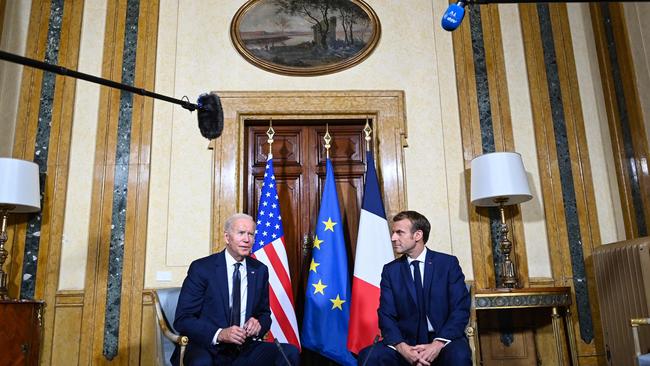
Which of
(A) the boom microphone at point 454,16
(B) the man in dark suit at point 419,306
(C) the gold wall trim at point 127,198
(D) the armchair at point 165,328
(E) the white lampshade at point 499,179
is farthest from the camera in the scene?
(C) the gold wall trim at point 127,198

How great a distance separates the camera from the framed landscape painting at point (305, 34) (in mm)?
4809

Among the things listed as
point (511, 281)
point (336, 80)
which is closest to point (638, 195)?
point (511, 281)

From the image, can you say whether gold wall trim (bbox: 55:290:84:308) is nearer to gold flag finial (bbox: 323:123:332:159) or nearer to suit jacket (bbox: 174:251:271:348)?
suit jacket (bbox: 174:251:271:348)

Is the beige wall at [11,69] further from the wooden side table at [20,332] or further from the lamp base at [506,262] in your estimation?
the lamp base at [506,262]

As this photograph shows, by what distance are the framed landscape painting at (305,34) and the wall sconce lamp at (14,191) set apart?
6.21 ft

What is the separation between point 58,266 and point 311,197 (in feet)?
6.58

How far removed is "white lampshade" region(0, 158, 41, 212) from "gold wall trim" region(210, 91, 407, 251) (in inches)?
49.9

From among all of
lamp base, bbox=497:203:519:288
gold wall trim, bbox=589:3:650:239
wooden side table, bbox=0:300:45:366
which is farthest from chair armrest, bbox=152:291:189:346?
gold wall trim, bbox=589:3:650:239

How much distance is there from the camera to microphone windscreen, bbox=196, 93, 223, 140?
9.00 ft

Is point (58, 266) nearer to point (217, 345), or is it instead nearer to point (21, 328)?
point (21, 328)

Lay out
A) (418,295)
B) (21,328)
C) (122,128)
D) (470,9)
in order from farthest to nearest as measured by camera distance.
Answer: (470,9) → (122,128) → (21,328) → (418,295)

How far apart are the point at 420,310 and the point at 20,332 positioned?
8.59ft

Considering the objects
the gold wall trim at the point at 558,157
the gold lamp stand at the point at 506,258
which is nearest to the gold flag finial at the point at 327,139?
the gold lamp stand at the point at 506,258

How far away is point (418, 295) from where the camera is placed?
3150mm
